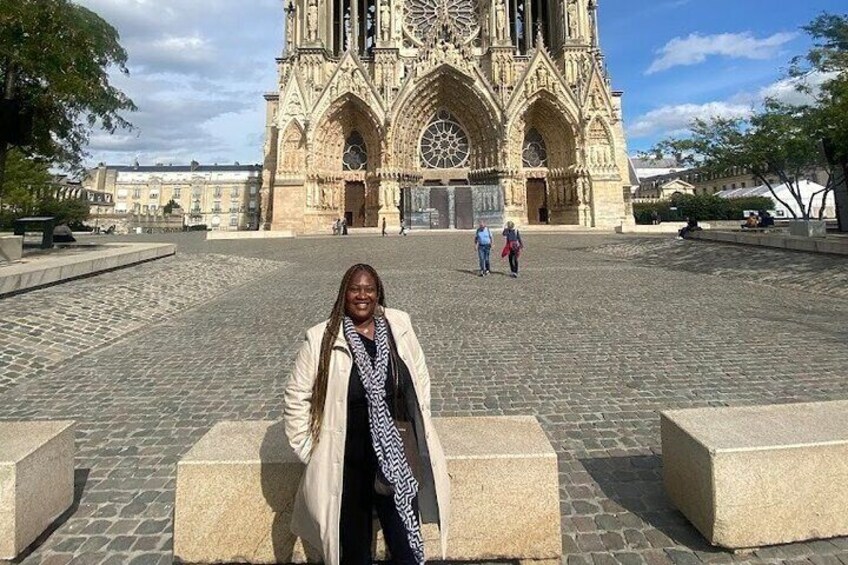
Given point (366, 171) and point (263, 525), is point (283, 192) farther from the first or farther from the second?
point (263, 525)

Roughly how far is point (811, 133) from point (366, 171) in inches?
961

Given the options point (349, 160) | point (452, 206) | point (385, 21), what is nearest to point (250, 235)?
point (349, 160)

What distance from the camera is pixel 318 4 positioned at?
3347 cm

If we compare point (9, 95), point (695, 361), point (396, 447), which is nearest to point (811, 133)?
point (695, 361)

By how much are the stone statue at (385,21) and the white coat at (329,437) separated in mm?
36086

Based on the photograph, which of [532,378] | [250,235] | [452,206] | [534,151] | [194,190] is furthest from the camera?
[194,190]

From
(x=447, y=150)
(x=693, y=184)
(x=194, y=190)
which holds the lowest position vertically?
(x=447, y=150)

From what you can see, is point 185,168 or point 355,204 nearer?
point 355,204

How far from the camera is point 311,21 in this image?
33031 millimetres

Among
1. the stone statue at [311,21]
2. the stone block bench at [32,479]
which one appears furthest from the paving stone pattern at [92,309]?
the stone statue at [311,21]

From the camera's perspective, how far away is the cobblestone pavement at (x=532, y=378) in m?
2.63

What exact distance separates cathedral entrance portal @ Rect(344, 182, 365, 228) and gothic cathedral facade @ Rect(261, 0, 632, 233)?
7 centimetres

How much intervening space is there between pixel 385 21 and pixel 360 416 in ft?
121

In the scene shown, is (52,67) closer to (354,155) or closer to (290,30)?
(354,155)
